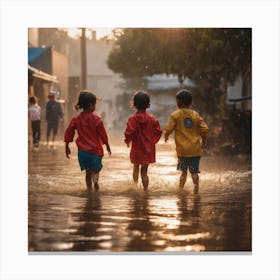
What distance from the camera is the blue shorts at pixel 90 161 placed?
31.3ft

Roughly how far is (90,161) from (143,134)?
0.78 m

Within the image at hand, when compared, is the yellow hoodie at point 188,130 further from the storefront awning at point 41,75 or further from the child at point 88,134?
the storefront awning at point 41,75

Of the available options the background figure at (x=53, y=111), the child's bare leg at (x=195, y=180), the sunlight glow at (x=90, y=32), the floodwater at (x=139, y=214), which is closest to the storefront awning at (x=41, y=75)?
the background figure at (x=53, y=111)

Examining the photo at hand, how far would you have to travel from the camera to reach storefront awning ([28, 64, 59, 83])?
1452cm

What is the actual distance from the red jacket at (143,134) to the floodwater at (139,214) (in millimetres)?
458

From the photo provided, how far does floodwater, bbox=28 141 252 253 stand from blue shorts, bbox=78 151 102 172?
1.06ft

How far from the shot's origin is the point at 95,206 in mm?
8734

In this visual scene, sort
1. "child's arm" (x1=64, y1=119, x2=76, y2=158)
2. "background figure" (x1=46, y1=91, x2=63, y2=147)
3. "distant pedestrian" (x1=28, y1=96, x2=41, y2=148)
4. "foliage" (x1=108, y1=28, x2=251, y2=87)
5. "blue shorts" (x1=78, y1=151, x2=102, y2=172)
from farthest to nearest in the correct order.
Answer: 1. "background figure" (x1=46, y1=91, x2=63, y2=147)
2. "distant pedestrian" (x1=28, y1=96, x2=41, y2=148)
3. "foliage" (x1=108, y1=28, x2=251, y2=87)
4. "blue shorts" (x1=78, y1=151, x2=102, y2=172)
5. "child's arm" (x1=64, y1=119, x2=76, y2=158)

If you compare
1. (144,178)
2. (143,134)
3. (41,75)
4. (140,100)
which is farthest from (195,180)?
(41,75)

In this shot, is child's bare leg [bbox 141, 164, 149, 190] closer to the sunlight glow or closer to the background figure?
the sunlight glow

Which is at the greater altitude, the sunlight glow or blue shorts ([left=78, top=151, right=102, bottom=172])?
the sunlight glow

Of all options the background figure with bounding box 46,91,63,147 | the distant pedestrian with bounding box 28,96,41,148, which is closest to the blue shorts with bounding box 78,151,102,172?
the distant pedestrian with bounding box 28,96,41,148

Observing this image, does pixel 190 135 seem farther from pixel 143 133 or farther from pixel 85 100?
pixel 85 100
